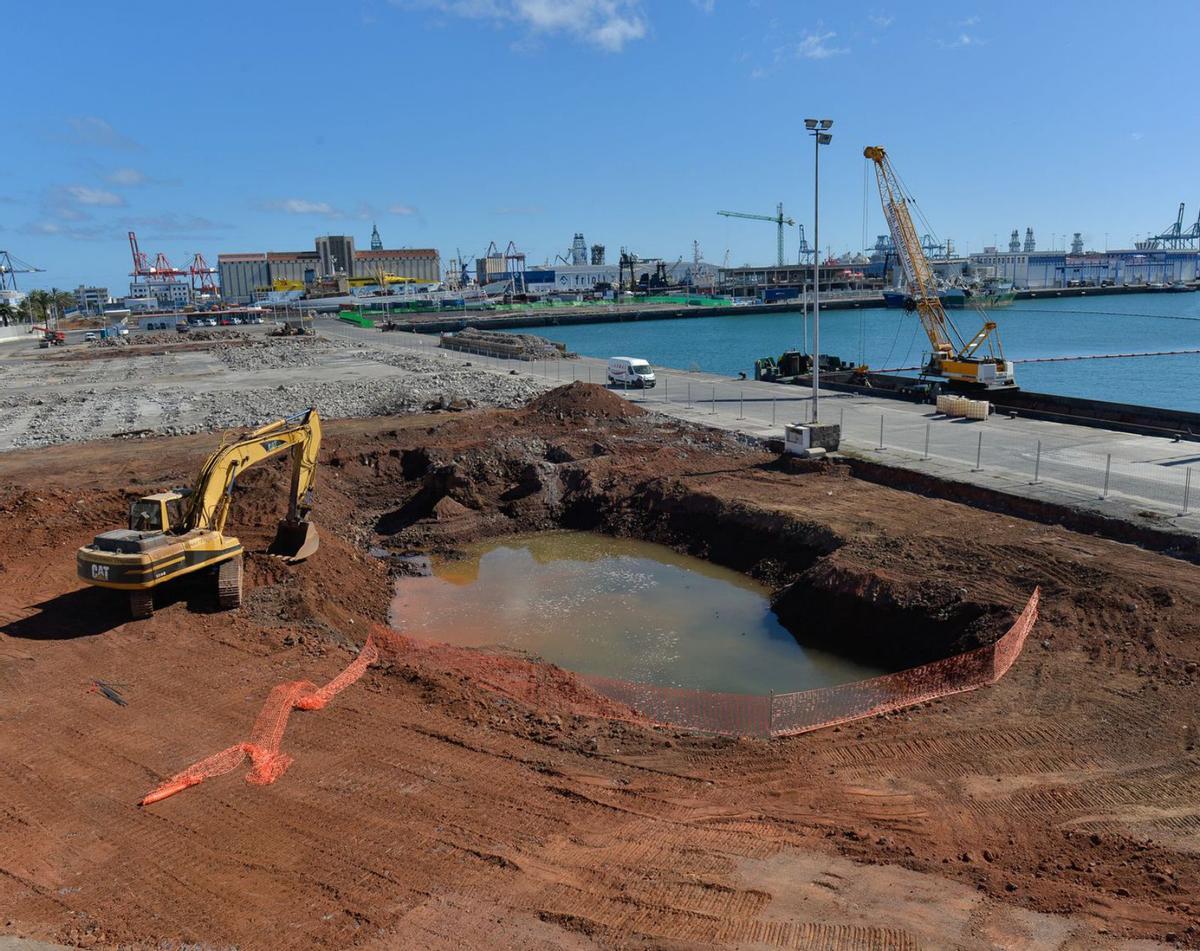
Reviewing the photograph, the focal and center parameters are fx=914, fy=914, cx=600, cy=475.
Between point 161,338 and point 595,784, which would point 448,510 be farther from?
point 161,338

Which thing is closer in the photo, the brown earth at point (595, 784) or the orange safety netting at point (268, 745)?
the brown earth at point (595, 784)

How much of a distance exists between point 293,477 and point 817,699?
11106mm

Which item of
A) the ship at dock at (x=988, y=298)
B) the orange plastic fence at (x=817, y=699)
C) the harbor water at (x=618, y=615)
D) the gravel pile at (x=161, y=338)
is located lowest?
the harbor water at (x=618, y=615)

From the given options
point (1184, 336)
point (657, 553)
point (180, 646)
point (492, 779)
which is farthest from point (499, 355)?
point (1184, 336)

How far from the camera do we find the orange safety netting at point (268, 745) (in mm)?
10508

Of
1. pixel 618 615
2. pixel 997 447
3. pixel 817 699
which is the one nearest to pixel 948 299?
pixel 997 447

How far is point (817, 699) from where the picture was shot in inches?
547

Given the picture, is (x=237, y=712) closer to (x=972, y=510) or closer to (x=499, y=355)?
(x=972, y=510)

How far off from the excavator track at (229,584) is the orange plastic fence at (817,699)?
21.2ft

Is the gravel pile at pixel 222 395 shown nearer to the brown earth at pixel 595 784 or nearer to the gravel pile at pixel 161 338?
the brown earth at pixel 595 784

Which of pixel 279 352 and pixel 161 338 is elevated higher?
pixel 161 338

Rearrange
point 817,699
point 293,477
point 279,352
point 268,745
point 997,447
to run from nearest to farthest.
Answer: point 268,745 → point 817,699 → point 293,477 → point 997,447 → point 279,352

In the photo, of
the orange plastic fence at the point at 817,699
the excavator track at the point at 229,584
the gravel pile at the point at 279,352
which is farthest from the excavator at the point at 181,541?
the gravel pile at the point at 279,352

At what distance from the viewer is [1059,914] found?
26.5ft
